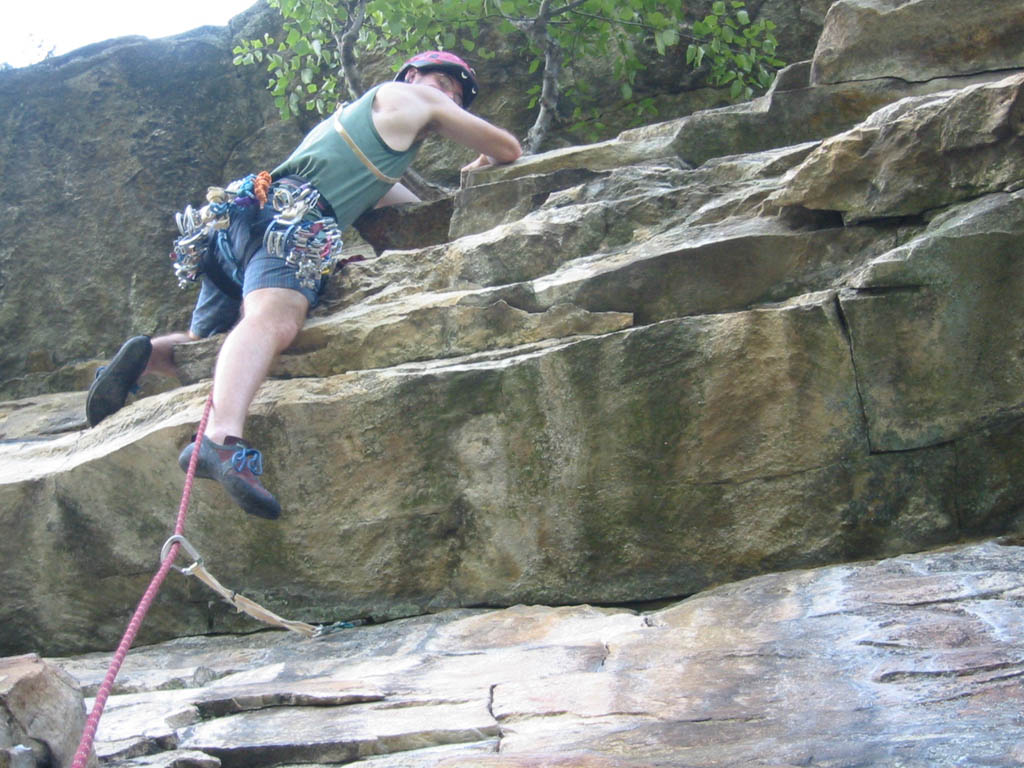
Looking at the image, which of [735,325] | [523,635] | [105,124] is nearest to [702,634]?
[523,635]

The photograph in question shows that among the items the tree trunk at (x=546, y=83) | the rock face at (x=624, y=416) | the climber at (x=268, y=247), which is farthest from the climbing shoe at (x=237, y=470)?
the tree trunk at (x=546, y=83)

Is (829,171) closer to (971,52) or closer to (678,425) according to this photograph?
(678,425)

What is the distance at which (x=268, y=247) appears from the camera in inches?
153

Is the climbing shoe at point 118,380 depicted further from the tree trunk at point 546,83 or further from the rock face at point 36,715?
the tree trunk at point 546,83

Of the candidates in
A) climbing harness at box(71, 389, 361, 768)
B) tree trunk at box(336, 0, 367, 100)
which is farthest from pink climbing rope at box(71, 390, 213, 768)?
tree trunk at box(336, 0, 367, 100)

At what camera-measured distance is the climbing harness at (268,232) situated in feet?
12.9

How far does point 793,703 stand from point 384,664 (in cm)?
125

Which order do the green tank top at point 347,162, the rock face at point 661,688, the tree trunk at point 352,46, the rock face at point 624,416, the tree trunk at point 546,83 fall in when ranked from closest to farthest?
the rock face at point 661,688, the rock face at point 624,416, the green tank top at point 347,162, the tree trunk at point 546,83, the tree trunk at point 352,46

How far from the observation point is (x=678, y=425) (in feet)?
10.9

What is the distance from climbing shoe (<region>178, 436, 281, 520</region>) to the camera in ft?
10.6

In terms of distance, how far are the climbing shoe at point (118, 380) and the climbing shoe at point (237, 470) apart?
0.85m

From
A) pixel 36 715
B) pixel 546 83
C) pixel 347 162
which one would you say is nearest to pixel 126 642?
pixel 36 715

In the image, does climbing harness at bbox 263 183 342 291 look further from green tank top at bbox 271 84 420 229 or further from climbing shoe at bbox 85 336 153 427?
climbing shoe at bbox 85 336 153 427

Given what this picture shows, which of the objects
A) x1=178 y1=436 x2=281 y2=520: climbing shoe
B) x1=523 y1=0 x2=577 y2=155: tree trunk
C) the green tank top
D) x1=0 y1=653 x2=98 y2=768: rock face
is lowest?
x1=0 y1=653 x2=98 y2=768: rock face
